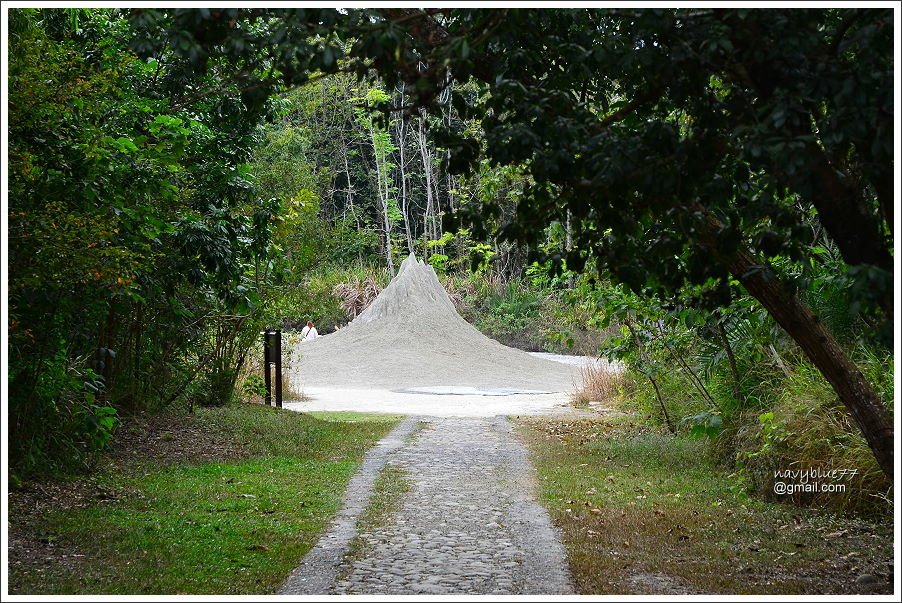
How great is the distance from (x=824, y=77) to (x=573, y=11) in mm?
1947

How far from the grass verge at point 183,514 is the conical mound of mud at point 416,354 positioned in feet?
34.7

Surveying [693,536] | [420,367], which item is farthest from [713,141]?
[420,367]

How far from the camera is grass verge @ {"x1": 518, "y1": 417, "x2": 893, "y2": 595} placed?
5.54 meters

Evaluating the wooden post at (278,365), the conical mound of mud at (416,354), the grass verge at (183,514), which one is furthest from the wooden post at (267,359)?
the conical mound of mud at (416,354)

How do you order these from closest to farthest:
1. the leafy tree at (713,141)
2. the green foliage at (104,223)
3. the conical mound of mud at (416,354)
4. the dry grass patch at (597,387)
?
the leafy tree at (713,141) → the green foliage at (104,223) → the dry grass patch at (597,387) → the conical mound of mud at (416,354)

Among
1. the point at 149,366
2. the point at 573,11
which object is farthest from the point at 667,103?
the point at 149,366

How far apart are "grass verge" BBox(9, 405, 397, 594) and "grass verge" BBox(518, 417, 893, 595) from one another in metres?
1.93

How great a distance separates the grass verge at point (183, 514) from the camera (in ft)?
18.3

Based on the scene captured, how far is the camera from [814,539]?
6.65m

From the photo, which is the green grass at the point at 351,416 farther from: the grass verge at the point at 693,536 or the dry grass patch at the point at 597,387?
the grass verge at the point at 693,536

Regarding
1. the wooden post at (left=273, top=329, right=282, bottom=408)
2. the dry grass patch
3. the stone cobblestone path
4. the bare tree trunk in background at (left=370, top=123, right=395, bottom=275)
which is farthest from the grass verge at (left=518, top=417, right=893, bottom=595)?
the bare tree trunk in background at (left=370, top=123, right=395, bottom=275)

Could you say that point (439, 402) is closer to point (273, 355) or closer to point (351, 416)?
point (351, 416)

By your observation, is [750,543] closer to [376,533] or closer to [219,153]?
[376,533]

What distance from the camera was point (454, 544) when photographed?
21.3 feet
